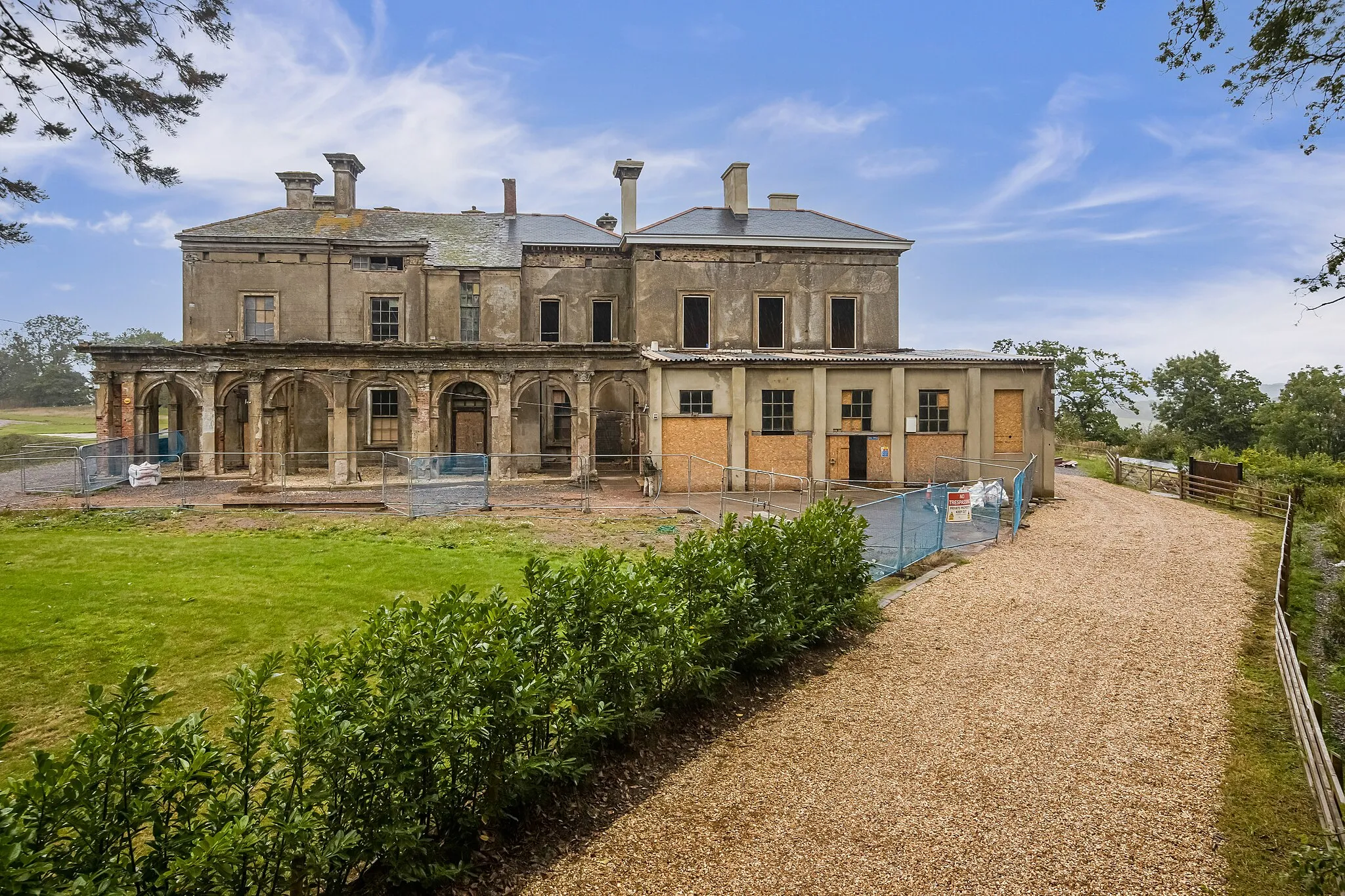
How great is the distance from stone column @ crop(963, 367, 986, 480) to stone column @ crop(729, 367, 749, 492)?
781 centimetres

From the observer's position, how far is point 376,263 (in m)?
33.2

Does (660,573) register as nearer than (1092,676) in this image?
Yes

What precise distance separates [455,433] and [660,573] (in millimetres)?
27307

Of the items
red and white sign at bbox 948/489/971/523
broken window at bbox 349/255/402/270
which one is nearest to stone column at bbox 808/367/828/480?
red and white sign at bbox 948/489/971/523

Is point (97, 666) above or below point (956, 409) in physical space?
below

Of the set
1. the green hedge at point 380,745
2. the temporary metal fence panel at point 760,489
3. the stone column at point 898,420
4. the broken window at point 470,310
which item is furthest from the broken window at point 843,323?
the green hedge at point 380,745

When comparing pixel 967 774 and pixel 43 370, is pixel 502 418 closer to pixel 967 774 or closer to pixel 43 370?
pixel 967 774

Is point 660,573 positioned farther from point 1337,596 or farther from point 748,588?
point 1337,596

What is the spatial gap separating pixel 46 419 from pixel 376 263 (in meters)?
62.9

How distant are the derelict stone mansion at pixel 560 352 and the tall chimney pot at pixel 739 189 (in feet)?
0.34

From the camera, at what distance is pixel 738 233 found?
105 feet

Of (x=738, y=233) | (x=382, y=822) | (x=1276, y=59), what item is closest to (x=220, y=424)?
(x=738, y=233)

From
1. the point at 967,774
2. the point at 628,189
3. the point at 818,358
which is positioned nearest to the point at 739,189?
the point at 628,189

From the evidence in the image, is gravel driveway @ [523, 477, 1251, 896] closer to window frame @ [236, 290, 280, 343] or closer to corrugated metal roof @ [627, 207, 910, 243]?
corrugated metal roof @ [627, 207, 910, 243]
